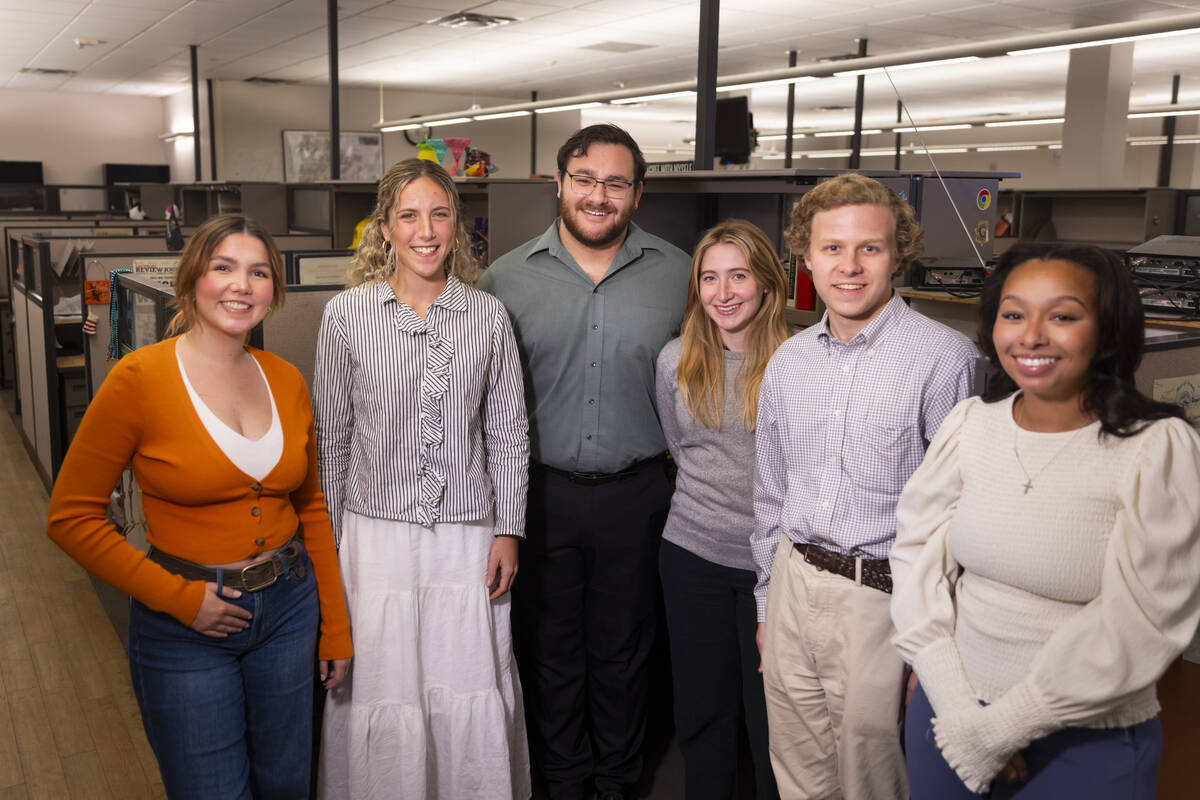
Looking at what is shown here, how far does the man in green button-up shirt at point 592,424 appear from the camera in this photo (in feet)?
7.02

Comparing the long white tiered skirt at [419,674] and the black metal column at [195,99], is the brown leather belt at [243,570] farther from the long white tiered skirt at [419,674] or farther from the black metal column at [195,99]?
the black metal column at [195,99]

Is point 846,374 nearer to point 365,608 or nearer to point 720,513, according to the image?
point 720,513

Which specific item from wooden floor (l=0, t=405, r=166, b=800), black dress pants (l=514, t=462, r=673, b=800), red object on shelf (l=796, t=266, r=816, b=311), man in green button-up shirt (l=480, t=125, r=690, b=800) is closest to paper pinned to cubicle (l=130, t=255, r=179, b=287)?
wooden floor (l=0, t=405, r=166, b=800)

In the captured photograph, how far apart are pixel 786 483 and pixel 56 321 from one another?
4545 mm

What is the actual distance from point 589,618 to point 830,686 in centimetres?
79

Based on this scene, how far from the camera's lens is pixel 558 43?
29.2 ft

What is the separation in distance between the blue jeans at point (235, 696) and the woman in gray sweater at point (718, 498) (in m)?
0.75

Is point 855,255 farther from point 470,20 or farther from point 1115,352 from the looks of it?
point 470,20

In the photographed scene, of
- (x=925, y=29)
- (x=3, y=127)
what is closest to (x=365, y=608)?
(x=925, y=29)

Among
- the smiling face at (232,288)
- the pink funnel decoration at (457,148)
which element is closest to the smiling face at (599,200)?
the smiling face at (232,288)

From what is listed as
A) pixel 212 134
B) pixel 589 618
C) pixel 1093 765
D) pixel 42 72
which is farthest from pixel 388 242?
pixel 42 72

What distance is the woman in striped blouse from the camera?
72.7 inches

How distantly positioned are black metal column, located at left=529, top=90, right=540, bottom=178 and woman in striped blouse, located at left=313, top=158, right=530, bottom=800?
11380mm

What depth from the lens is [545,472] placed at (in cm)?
219
